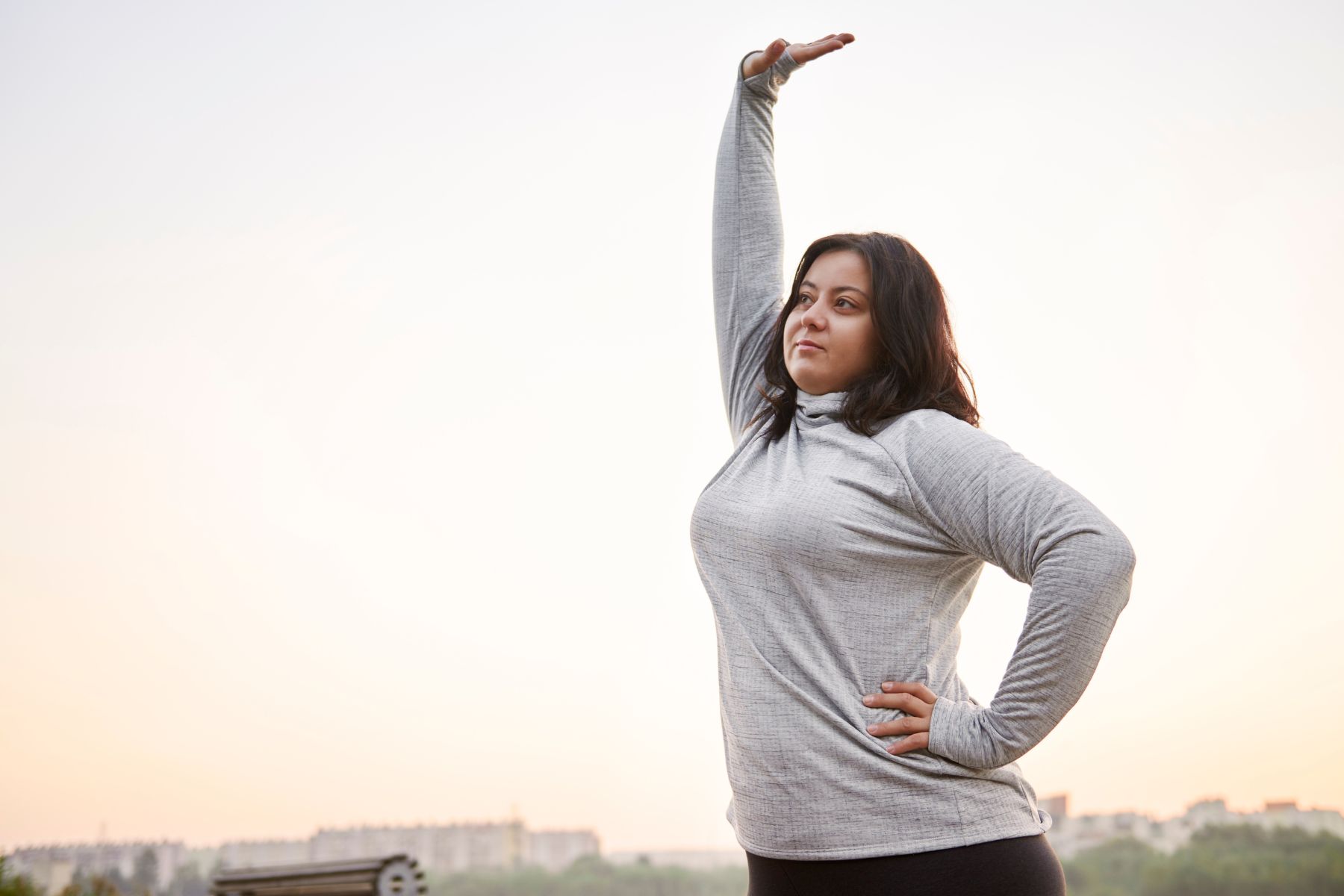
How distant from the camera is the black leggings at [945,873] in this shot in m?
1.01

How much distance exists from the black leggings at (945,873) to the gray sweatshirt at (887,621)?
1 cm

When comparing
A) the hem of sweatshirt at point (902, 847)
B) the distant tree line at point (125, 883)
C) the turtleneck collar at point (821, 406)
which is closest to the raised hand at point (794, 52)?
the turtleneck collar at point (821, 406)

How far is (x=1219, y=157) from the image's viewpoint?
17.3 ft

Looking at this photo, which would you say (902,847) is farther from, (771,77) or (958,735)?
(771,77)

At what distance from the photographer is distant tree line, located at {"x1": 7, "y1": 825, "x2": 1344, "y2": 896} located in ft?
18.0

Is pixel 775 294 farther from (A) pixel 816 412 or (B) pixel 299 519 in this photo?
(B) pixel 299 519

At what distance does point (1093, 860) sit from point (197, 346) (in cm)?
599

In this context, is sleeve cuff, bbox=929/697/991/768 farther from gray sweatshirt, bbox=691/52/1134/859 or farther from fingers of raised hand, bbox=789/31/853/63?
fingers of raised hand, bbox=789/31/853/63

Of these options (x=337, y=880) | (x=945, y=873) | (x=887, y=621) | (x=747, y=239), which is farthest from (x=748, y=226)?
(x=337, y=880)

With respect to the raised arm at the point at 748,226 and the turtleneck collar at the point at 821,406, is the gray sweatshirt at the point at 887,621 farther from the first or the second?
the raised arm at the point at 748,226

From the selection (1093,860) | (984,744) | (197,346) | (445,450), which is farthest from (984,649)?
(197,346)

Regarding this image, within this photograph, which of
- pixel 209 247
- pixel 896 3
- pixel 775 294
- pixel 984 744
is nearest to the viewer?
pixel 984 744

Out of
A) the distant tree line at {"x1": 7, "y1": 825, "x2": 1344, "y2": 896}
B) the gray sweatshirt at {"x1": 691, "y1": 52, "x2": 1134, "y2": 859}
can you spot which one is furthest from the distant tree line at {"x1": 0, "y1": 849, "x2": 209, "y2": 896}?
the gray sweatshirt at {"x1": 691, "y1": 52, "x2": 1134, "y2": 859}

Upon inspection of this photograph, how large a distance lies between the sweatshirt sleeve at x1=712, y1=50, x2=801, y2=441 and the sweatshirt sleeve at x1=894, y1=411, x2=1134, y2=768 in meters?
0.44
